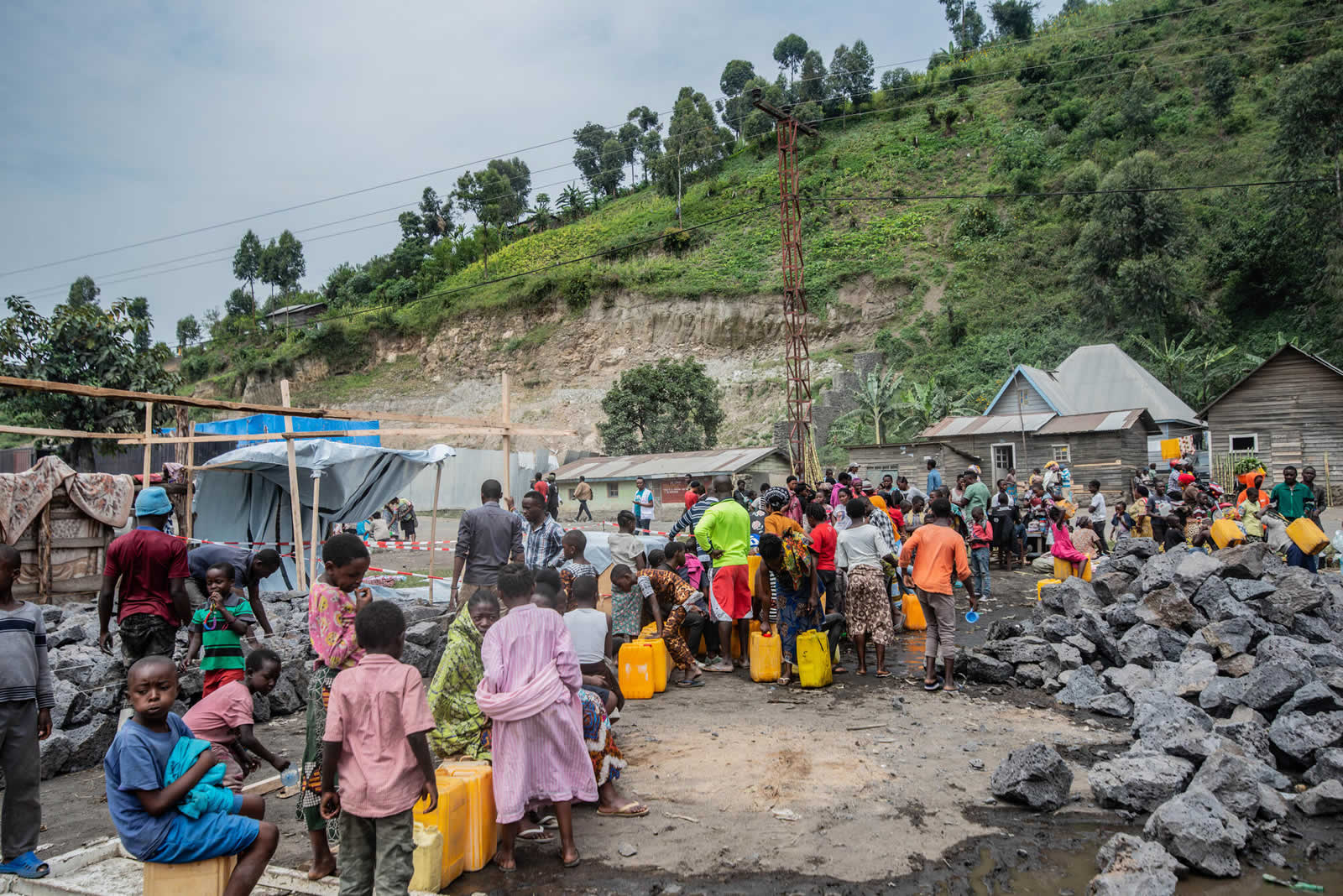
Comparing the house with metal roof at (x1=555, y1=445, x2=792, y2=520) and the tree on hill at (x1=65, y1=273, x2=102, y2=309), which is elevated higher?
the tree on hill at (x1=65, y1=273, x2=102, y2=309)

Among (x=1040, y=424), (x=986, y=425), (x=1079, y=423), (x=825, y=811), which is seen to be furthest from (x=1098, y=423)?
(x=825, y=811)

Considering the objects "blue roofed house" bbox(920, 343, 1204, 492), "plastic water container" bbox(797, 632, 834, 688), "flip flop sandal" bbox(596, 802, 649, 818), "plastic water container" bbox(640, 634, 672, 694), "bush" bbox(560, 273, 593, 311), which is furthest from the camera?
"bush" bbox(560, 273, 593, 311)

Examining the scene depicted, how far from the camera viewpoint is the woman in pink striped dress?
165 inches

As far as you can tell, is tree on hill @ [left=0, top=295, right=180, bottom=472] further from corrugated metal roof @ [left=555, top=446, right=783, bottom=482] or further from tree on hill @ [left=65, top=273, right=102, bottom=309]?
tree on hill @ [left=65, top=273, right=102, bottom=309]

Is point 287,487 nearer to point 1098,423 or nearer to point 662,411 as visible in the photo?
point 1098,423

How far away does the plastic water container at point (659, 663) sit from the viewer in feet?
25.0

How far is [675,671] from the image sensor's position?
8398 millimetres

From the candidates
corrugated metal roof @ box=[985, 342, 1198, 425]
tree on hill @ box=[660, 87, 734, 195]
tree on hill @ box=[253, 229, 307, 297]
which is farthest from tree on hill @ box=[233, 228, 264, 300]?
corrugated metal roof @ box=[985, 342, 1198, 425]

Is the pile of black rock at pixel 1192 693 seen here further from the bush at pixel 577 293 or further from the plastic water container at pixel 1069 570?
the bush at pixel 577 293

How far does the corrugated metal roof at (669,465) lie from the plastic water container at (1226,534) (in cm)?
2154

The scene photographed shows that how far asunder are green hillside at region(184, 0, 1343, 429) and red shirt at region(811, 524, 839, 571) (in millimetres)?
34181

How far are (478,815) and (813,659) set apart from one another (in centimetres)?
415

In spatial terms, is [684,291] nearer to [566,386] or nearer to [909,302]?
[566,386]

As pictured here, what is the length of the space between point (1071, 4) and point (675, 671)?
364 feet
